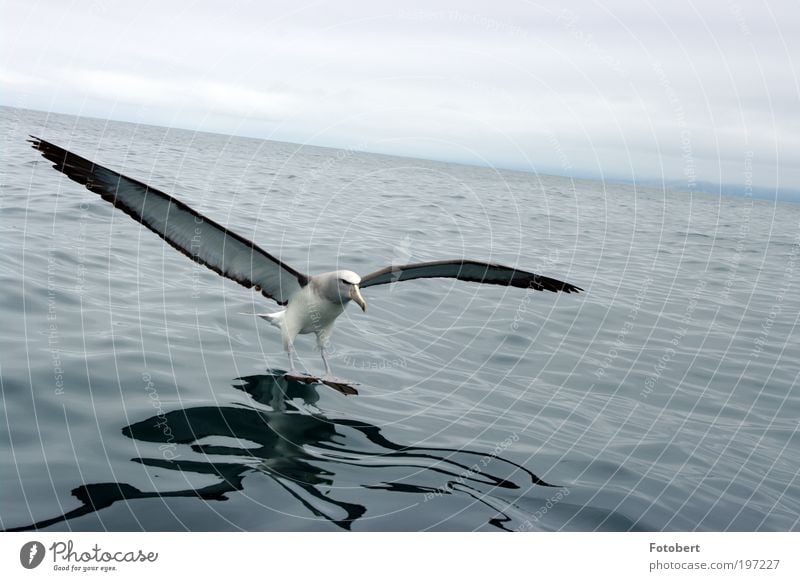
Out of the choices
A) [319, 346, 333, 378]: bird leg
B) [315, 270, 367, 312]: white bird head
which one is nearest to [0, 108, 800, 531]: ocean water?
[319, 346, 333, 378]: bird leg

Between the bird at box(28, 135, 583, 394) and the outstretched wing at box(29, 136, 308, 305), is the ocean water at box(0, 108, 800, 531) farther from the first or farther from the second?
the outstretched wing at box(29, 136, 308, 305)

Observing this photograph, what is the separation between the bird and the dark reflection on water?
0.99m

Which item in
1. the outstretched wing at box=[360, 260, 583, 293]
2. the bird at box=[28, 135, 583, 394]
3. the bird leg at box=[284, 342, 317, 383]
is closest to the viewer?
the bird at box=[28, 135, 583, 394]

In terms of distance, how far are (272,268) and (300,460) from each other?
11.5 ft

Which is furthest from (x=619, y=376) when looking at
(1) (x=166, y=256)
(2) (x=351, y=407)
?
(1) (x=166, y=256)

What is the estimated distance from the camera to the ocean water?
21.0 ft

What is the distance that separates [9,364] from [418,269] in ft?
16.8

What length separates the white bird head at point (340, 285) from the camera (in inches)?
367

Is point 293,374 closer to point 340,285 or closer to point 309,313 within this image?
point 309,313

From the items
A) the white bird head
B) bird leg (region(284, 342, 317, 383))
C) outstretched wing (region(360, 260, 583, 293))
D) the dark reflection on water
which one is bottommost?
the dark reflection on water
